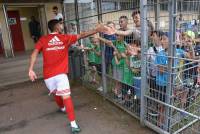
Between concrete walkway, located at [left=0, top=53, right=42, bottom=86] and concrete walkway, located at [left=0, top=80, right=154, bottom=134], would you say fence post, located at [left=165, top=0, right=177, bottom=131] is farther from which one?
concrete walkway, located at [left=0, top=53, right=42, bottom=86]

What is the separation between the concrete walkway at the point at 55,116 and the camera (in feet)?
12.9

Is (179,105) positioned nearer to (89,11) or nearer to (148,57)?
(148,57)

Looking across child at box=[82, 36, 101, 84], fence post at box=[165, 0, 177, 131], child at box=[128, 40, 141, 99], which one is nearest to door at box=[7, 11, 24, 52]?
child at box=[82, 36, 101, 84]

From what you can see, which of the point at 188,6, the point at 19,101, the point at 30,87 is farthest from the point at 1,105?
the point at 188,6

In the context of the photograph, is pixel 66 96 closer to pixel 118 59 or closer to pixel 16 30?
pixel 118 59

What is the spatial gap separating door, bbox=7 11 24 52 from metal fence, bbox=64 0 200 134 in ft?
30.3

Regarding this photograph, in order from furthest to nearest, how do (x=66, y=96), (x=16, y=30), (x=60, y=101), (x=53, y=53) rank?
(x=16, y=30), (x=60, y=101), (x=53, y=53), (x=66, y=96)

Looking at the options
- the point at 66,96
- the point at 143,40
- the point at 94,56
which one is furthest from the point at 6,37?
the point at 143,40

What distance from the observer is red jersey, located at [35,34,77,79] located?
3.87m

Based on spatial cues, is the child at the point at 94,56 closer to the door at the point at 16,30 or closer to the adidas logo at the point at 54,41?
the adidas logo at the point at 54,41

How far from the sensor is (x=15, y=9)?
1258 centimetres

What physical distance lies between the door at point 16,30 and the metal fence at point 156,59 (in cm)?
925

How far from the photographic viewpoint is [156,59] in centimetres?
338

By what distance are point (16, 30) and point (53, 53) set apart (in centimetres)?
986
